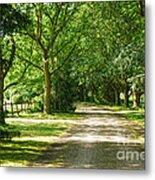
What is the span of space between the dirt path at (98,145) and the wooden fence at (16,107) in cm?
Result: 29

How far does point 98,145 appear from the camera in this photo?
3.16 metres

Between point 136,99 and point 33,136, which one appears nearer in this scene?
point 136,99

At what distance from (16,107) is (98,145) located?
594mm

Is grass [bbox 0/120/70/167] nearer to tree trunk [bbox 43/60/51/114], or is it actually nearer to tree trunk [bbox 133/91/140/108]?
tree trunk [bbox 43/60/51/114]

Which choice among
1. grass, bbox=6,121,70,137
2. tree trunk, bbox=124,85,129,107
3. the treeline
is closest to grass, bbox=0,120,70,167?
grass, bbox=6,121,70,137

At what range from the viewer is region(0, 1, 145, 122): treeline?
3162mm

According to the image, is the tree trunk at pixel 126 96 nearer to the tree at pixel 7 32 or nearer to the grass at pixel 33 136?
the grass at pixel 33 136

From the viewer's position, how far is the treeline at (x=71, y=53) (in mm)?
3162

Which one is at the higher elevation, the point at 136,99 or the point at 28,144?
the point at 136,99

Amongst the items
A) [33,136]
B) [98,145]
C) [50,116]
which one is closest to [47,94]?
[50,116]

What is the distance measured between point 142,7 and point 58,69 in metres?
0.66

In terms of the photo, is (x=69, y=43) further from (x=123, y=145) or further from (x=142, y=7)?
(x=123, y=145)

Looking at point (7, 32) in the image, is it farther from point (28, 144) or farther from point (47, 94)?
point (28, 144)

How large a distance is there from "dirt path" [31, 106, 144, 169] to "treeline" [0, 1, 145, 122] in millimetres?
119
